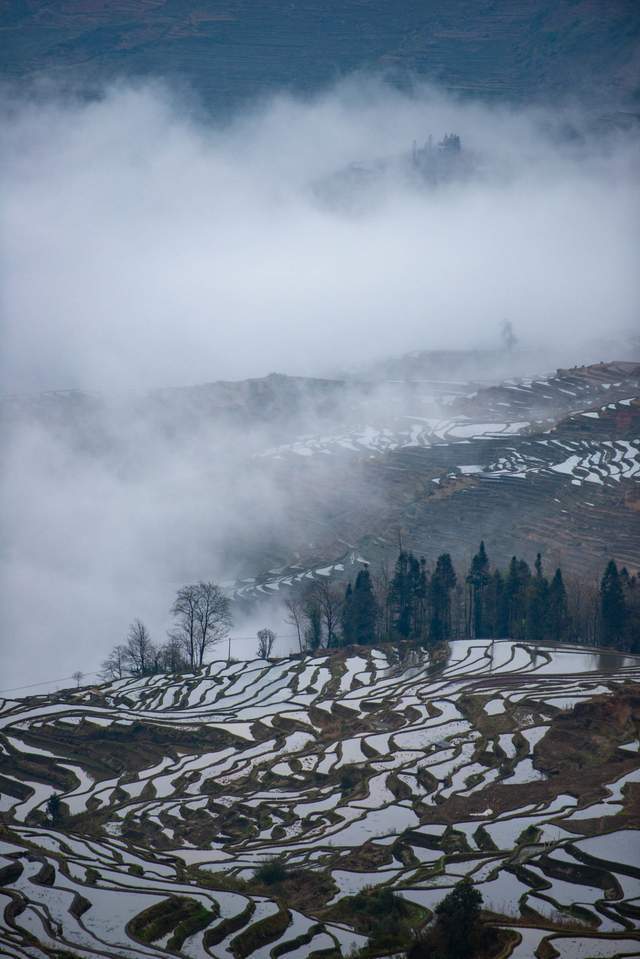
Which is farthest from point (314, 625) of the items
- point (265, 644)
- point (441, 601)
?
point (441, 601)

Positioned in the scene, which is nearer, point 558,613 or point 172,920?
point 172,920

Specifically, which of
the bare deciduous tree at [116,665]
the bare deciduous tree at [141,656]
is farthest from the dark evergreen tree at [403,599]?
the bare deciduous tree at [116,665]

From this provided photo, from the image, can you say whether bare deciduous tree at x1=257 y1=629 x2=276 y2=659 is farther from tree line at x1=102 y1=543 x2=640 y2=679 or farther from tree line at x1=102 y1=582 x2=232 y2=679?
tree line at x1=102 y1=582 x2=232 y2=679

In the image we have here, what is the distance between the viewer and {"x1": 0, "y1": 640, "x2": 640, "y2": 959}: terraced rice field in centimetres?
3528

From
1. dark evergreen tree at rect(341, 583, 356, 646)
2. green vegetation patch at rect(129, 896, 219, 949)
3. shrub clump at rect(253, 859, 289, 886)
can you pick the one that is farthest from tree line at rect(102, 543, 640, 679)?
green vegetation patch at rect(129, 896, 219, 949)

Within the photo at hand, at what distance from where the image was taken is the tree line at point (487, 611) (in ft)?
261

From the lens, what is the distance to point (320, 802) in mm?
48000

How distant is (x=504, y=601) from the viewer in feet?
275

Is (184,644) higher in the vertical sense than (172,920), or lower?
higher

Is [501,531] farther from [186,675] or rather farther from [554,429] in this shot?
[186,675]

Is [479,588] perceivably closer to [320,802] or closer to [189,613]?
[189,613]

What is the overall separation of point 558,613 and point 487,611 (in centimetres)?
617

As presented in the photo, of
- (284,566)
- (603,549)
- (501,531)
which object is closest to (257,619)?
(284,566)

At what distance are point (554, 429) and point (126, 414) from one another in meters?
82.9
